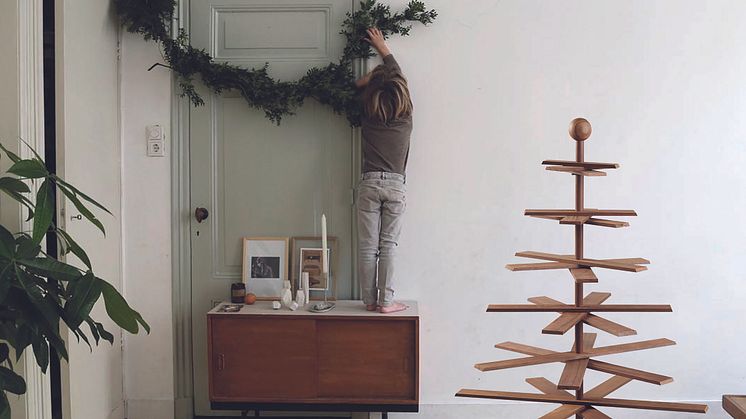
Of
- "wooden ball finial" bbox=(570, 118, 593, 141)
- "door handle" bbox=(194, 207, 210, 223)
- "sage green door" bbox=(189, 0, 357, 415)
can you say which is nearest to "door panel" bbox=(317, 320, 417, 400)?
"sage green door" bbox=(189, 0, 357, 415)

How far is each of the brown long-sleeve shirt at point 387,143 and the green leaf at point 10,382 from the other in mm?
1730

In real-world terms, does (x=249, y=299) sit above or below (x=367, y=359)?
above

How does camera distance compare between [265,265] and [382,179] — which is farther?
[265,265]

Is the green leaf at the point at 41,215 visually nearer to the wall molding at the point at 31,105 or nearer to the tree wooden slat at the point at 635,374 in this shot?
the wall molding at the point at 31,105

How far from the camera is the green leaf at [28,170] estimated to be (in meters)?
1.83

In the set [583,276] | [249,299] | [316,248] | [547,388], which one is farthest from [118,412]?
[583,276]

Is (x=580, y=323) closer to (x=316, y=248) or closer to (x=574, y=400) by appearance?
(x=574, y=400)

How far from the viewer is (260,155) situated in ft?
10.8

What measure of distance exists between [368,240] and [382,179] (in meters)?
0.30

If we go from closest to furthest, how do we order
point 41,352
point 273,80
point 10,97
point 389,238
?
point 41,352
point 10,97
point 389,238
point 273,80

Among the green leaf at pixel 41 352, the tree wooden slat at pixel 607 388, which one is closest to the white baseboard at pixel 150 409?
the green leaf at pixel 41 352

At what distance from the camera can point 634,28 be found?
321cm

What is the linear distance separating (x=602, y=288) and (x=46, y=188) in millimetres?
2567

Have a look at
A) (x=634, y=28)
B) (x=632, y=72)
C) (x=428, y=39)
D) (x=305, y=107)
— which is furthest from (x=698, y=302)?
(x=305, y=107)
